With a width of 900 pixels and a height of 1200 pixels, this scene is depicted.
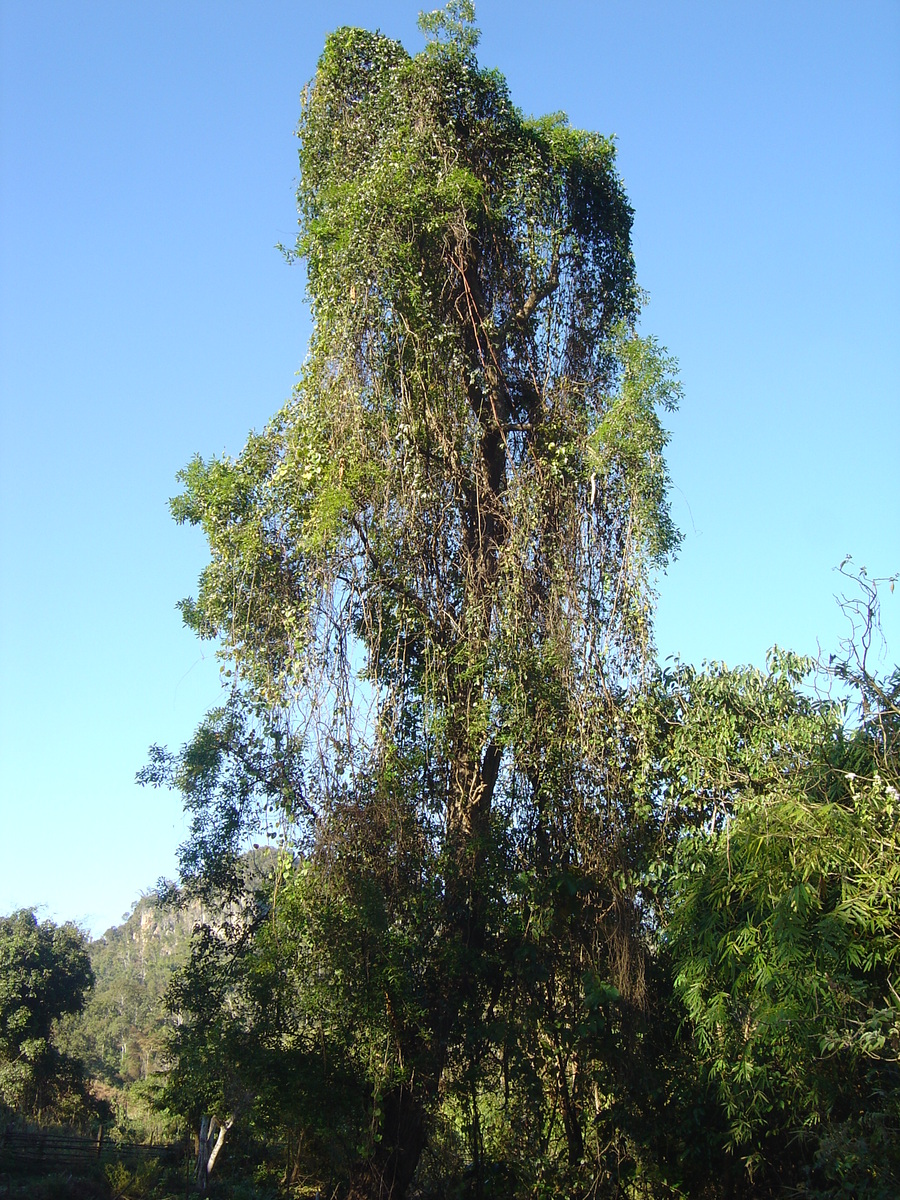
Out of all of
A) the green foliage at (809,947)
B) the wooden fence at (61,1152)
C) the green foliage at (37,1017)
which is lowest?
the wooden fence at (61,1152)

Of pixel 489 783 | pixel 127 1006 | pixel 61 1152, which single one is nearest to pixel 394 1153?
pixel 489 783

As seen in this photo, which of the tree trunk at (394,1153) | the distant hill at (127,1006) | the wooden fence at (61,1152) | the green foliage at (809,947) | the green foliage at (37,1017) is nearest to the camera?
the green foliage at (809,947)

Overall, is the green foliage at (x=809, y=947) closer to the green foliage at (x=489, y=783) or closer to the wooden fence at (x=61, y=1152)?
the green foliage at (x=489, y=783)

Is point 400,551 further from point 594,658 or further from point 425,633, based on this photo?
point 594,658

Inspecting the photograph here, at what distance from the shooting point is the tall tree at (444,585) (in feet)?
22.4

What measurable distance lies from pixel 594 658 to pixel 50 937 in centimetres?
1560

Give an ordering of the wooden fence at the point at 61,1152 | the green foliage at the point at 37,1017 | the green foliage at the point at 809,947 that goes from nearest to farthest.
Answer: the green foliage at the point at 809,947
the wooden fence at the point at 61,1152
the green foliage at the point at 37,1017

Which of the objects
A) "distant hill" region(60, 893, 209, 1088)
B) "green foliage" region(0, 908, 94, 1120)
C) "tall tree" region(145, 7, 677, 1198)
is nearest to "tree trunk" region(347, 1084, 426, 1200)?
"tall tree" region(145, 7, 677, 1198)

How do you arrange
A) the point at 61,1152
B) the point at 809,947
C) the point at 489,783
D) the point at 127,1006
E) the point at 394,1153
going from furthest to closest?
the point at 127,1006, the point at 61,1152, the point at 489,783, the point at 394,1153, the point at 809,947

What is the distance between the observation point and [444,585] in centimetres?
782

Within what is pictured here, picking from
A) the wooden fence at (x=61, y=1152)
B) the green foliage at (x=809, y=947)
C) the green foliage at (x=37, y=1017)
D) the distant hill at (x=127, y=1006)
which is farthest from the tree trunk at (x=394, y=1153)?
the green foliage at (x=37, y=1017)

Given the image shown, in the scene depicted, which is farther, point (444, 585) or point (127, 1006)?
point (127, 1006)

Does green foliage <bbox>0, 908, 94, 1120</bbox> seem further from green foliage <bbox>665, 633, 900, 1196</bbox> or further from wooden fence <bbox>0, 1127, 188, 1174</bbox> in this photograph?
green foliage <bbox>665, 633, 900, 1196</bbox>

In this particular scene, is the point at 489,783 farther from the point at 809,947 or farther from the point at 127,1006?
the point at 127,1006
